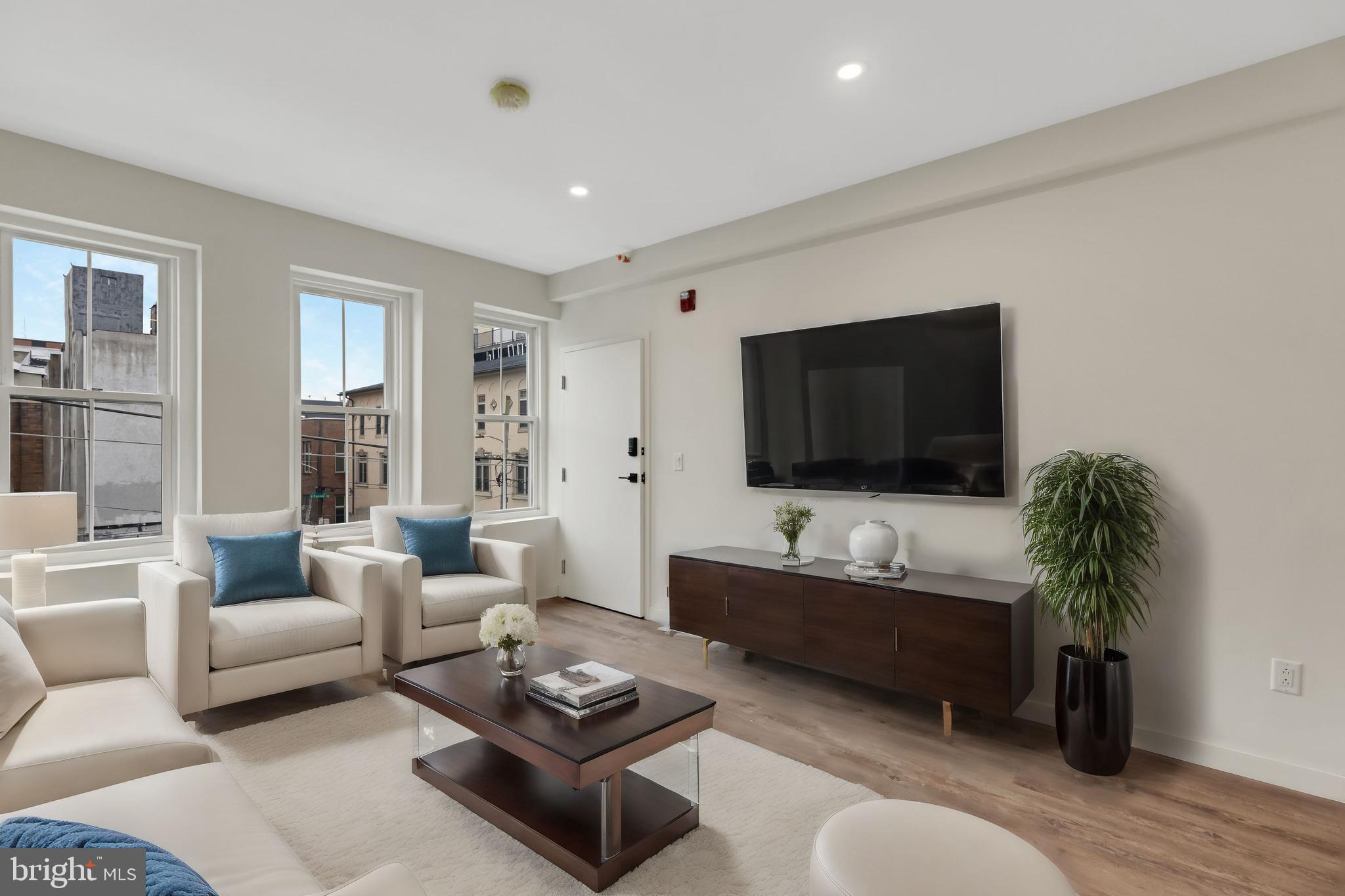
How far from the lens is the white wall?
2395mm

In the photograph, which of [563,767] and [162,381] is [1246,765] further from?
[162,381]

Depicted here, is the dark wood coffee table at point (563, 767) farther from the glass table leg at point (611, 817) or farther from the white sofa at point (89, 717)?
the white sofa at point (89, 717)

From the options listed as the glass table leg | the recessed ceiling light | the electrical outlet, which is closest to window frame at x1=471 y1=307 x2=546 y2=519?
the recessed ceiling light

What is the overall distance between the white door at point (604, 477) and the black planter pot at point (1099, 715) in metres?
2.75

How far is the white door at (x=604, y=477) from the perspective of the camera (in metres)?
4.73

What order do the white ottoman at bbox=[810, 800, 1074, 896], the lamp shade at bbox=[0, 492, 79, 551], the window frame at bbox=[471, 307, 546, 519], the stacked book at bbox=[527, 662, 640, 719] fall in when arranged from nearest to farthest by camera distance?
the white ottoman at bbox=[810, 800, 1074, 896], the stacked book at bbox=[527, 662, 640, 719], the lamp shade at bbox=[0, 492, 79, 551], the window frame at bbox=[471, 307, 546, 519]

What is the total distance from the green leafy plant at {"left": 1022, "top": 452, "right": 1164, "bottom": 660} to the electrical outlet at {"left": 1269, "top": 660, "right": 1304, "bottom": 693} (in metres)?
0.41

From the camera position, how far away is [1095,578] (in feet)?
8.20

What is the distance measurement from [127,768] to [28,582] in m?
1.66

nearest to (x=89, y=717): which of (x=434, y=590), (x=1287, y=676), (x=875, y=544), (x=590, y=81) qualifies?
(x=434, y=590)

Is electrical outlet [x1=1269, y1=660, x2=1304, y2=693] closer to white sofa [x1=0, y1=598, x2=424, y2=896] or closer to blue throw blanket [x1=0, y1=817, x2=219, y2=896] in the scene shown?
white sofa [x1=0, y1=598, x2=424, y2=896]

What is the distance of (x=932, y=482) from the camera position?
127 inches

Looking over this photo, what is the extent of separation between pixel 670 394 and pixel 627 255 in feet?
3.27

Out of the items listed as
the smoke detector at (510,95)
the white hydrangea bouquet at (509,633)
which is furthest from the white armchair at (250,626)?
the smoke detector at (510,95)
